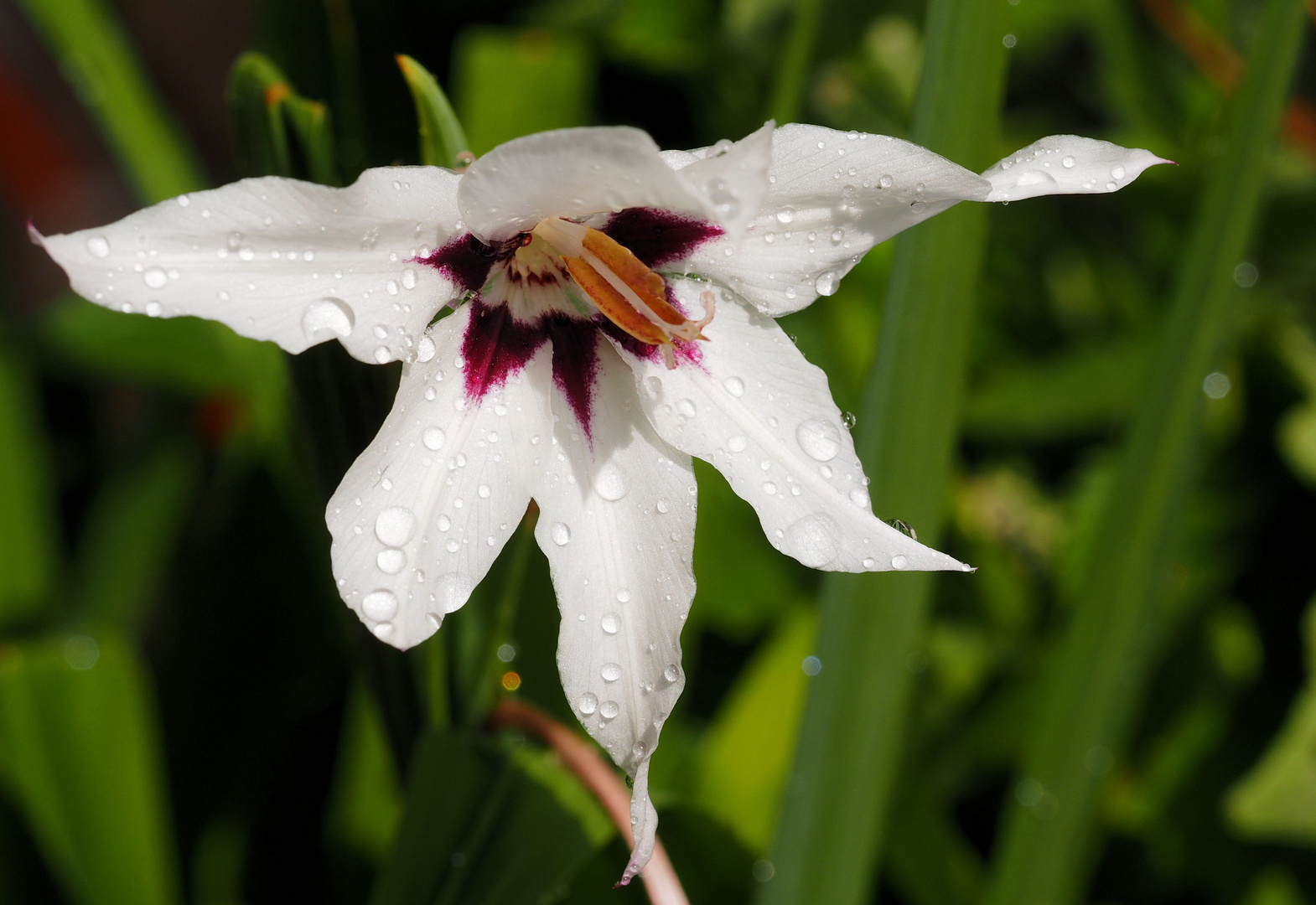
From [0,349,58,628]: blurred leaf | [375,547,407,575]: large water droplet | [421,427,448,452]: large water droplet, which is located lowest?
[0,349,58,628]: blurred leaf

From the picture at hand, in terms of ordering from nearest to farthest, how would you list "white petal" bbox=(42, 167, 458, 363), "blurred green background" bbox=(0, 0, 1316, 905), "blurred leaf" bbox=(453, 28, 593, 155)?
1. "white petal" bbox=(42, 167, 458, 363)
2. "blurred green background" bbox=(0, 0, 1316, 905)
3. "blurred leaf" bbox=(453, 28, 593, 155)

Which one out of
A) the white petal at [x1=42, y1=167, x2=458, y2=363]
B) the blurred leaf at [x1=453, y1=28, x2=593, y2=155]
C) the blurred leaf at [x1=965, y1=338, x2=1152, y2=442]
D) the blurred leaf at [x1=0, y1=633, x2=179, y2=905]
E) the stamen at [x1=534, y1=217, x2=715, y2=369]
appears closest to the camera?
the white petal at [x1=42, y1=167, x2=458, y2=363]

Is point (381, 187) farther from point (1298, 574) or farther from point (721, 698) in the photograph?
point (1298, 574)

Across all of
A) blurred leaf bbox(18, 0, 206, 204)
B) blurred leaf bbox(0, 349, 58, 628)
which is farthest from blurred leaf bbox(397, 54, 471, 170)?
blurred leaf bbox(0, 349, 58, 628)

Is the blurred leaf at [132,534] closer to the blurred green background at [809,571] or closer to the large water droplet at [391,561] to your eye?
the blurred green background at [809,571]

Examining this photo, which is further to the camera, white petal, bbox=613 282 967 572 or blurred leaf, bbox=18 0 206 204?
blurred leaf, bbox=18 0 206 204

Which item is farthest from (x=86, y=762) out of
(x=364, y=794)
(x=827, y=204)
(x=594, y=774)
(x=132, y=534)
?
(x=827, y=204)

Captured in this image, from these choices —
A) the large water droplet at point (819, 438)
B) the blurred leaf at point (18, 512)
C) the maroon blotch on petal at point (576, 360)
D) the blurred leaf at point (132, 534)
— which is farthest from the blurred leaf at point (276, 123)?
the blurred leaf at point (132, 534)

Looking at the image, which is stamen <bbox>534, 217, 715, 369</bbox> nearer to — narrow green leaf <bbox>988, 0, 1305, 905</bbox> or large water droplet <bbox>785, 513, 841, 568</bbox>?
large water droplet <bbox>785, 513, 841, 568</bbox>
